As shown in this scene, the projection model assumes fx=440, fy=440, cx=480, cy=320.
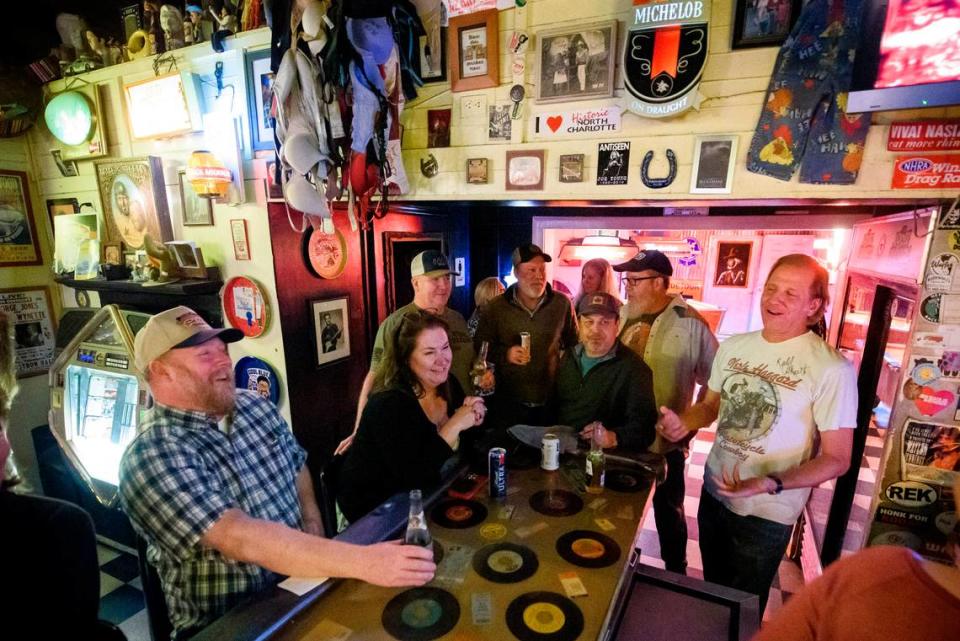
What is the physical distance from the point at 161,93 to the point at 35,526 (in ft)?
11.1

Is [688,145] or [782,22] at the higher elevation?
[782,22]

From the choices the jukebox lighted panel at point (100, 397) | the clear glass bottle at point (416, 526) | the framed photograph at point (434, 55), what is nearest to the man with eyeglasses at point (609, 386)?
the clear glass bottle at point (416, 526)

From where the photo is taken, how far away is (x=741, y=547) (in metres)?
2.28

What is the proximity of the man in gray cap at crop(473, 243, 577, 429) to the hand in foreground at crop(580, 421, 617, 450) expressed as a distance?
889 mm

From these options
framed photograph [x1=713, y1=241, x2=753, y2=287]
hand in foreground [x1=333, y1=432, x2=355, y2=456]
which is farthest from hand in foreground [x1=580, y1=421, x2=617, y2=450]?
framed photograph [x1=713, y1=241, x2=753, y2=287]

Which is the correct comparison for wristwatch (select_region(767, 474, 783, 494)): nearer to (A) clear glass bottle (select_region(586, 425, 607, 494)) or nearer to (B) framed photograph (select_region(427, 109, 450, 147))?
(A) clear glass bottle (select_region(586, 425, 607, 494))

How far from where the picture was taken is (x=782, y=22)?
1.99m

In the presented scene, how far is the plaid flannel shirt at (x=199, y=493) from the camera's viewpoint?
1.53 metres

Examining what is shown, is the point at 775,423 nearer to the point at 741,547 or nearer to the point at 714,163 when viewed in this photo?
the point at 741,547

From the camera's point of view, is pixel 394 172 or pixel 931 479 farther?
pixel 394 172

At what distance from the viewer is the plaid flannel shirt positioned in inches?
60.1

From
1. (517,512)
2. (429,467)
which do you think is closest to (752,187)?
(517,512)

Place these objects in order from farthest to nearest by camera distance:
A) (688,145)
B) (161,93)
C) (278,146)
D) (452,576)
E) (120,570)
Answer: (120,570), (161,93), (278,146), (688,145), (452,576)

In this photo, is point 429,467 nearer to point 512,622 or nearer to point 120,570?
point 512,622
